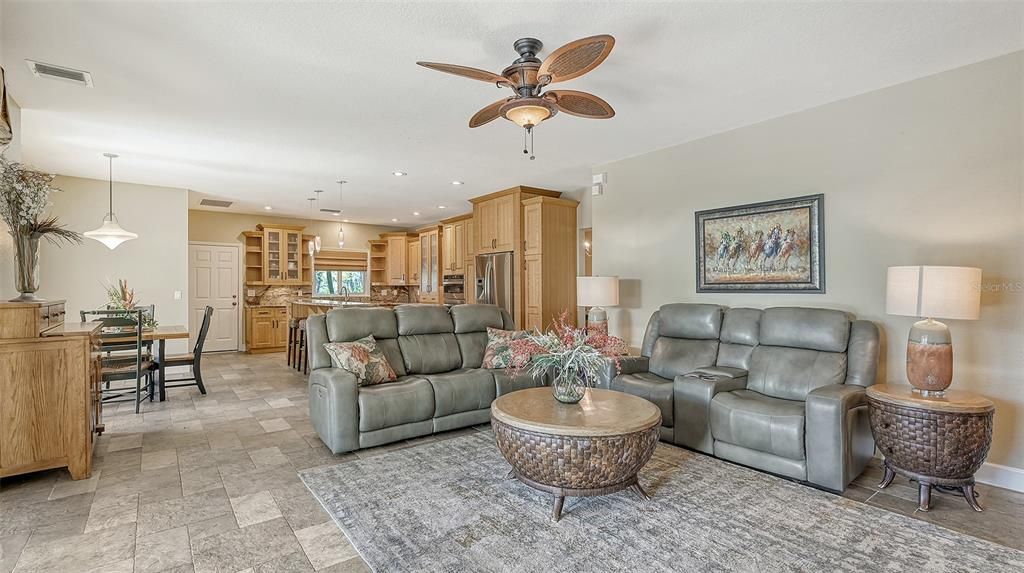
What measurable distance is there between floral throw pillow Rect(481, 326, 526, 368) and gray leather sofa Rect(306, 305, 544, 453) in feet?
0.28

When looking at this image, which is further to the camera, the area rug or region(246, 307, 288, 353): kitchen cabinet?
region(246, 307, 288, 353): kitchen cabinet

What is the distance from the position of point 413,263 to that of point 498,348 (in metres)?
6.13

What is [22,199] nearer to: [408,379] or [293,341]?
[408,379]

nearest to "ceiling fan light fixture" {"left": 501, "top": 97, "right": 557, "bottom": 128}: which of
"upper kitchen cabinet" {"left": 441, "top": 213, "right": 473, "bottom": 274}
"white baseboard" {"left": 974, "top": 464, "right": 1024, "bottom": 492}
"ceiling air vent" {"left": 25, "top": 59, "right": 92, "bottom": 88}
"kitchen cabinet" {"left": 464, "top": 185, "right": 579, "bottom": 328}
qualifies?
"ceiling air vent" {"left": 25, "top": 59, "right": 92, "bottom": 88}

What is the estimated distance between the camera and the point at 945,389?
2.76 metres

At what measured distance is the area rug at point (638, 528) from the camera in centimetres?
206

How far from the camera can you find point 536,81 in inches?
103

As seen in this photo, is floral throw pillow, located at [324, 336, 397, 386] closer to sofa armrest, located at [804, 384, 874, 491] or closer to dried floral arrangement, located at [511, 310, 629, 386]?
dried floral arrangement, located at [511, 310, 629, 386]

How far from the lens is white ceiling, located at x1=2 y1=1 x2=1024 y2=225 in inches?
94.9

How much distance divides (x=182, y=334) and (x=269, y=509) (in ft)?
9.48

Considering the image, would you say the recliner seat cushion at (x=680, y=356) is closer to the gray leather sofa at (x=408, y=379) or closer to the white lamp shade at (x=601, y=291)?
the white lamp shade at (x=601, y=291)

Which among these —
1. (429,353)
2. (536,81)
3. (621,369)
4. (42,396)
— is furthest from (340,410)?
(536,81)

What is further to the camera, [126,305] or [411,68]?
[126,305]

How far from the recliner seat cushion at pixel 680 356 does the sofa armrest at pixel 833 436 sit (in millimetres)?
1033
